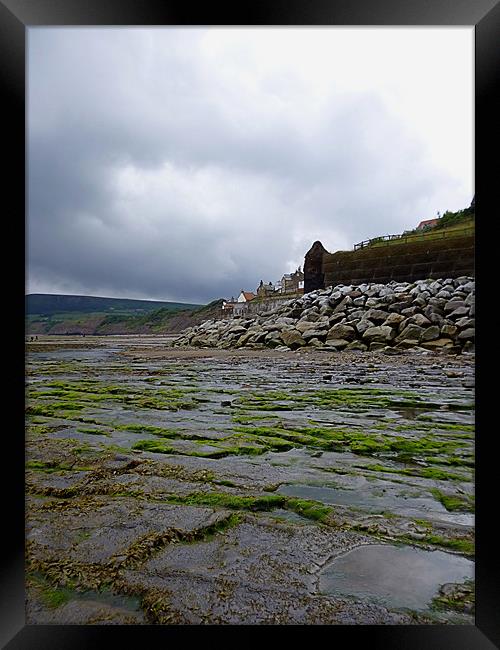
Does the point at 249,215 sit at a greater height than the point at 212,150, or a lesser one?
lesser

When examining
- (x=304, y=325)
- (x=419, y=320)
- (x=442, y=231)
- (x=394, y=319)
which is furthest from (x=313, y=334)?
(x=442, y=231)

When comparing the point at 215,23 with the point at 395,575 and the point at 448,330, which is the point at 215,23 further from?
the point at 395,575

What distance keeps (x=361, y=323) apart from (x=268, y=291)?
0.53 meters

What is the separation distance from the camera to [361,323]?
2.35 meters

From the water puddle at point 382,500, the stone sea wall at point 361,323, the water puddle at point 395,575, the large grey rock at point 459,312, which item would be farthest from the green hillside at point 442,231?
the water puddle at point 395,575

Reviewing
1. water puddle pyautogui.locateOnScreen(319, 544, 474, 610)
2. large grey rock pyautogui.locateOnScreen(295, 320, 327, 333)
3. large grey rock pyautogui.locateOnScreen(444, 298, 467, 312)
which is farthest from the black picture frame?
large grey rock pyautogui.locateOnScreen(295, 320, 327, 333)

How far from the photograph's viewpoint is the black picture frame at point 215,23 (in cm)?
153

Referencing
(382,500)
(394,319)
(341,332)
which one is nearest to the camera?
(382,500)

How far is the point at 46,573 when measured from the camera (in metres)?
1.74

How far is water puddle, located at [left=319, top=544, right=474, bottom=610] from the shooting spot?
1638 mm
